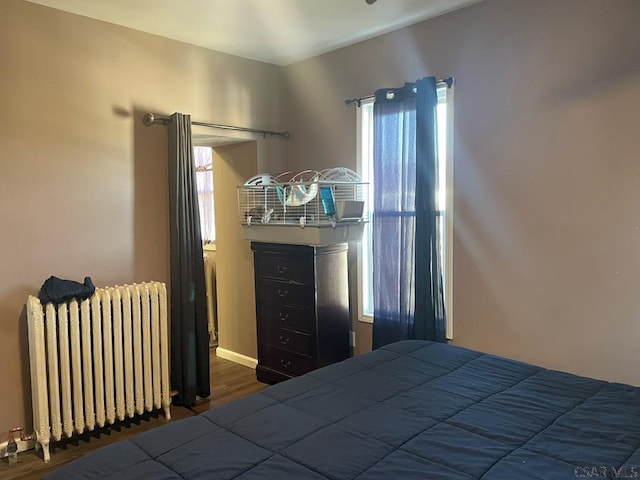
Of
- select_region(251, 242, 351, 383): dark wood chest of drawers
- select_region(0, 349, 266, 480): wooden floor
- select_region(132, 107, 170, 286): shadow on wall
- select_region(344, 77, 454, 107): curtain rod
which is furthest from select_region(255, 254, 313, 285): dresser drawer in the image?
select_region(344, 77, 454, 107): curtain rod

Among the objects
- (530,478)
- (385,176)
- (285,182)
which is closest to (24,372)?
(285,182)

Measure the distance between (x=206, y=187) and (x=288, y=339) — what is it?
226 cm

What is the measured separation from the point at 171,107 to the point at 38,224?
1.19m

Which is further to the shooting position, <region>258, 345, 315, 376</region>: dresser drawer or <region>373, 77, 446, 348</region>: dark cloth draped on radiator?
<region>258, 345, 315, 376</region>: dresser drawer

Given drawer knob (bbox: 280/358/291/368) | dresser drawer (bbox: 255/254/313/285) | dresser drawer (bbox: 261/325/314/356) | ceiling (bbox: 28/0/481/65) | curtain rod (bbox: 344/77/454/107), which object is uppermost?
ceiling (bbox: 28/0/481/65)

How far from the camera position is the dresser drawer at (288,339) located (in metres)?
3.42

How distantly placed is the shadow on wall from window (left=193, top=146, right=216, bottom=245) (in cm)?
163

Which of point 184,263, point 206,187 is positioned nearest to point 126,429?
point 184,263

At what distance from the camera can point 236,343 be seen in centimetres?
438

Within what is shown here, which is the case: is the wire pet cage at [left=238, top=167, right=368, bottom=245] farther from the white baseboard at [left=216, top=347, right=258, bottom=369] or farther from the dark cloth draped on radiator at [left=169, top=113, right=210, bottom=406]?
the white baseboard at [left=216, top=347, right=258, bottom=369]

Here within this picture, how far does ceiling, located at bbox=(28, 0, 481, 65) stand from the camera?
9.45 ft

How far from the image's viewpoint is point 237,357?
4.37 meters

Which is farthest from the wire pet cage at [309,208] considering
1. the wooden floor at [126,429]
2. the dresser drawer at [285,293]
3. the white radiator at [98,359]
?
the wooden floor at [126,429]

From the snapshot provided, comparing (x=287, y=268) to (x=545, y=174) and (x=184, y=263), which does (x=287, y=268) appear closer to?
(x=184, y=263)
